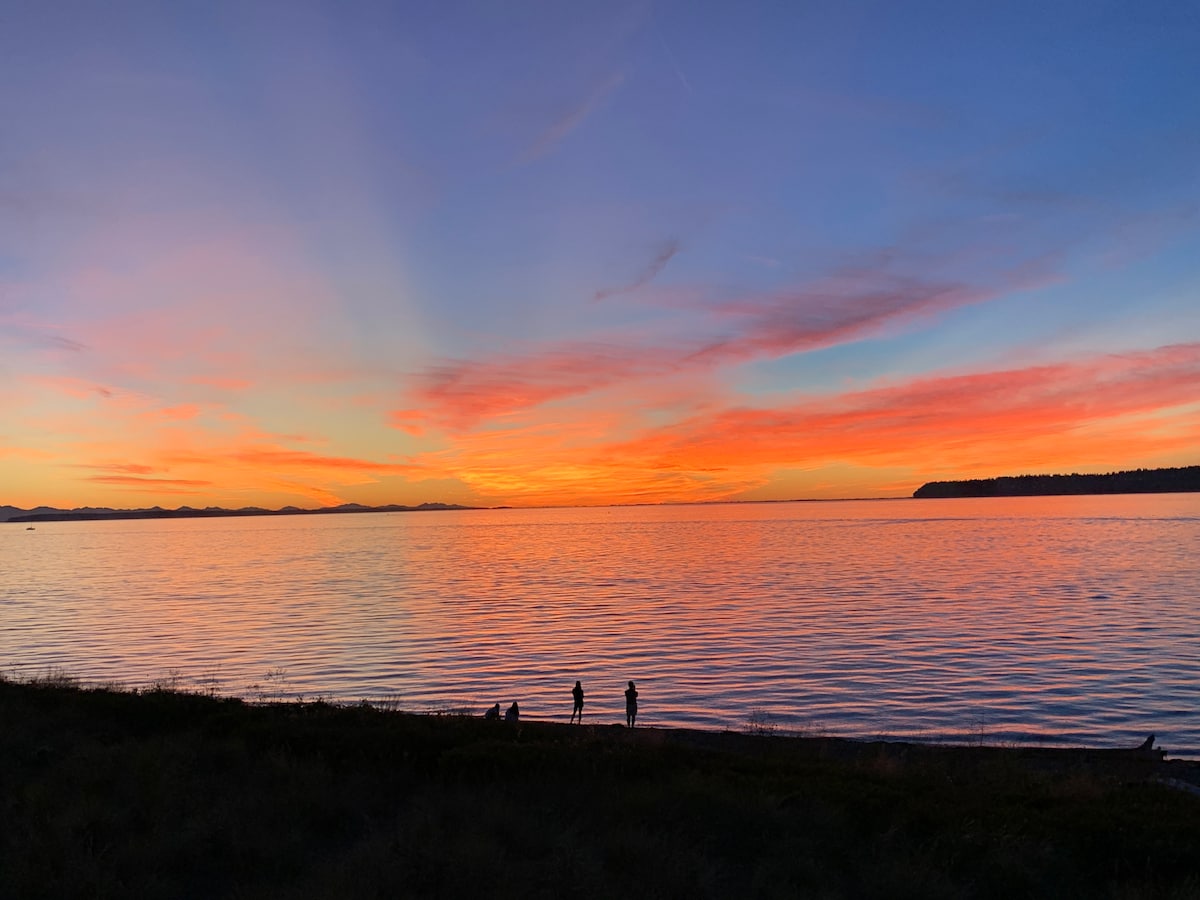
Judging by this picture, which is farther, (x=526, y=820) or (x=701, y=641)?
(x=701, y=641)

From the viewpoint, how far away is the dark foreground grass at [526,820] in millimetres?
9625

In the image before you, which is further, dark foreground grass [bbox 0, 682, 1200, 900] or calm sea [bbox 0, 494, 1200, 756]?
calm sea [bbox 0, 494, 1200, 756]

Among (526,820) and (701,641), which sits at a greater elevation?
(526,820)

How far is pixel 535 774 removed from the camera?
13.8m

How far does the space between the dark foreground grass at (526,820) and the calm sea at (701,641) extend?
11604mm

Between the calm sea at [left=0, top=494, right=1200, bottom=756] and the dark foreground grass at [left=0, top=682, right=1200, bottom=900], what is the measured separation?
11604 millimetres

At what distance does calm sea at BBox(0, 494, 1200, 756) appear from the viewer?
1102 inches

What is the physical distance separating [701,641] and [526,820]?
30.7 m

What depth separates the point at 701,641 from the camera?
135ft

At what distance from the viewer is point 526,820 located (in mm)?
11328

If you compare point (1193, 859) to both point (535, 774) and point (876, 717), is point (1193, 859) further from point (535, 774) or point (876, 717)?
point (876, 717)

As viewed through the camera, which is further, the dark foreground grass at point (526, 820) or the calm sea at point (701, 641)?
the calm sea at point (701, 641)

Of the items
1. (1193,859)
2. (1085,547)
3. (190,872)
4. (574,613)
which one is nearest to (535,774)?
(190,872)

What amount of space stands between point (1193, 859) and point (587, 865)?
8284mm
